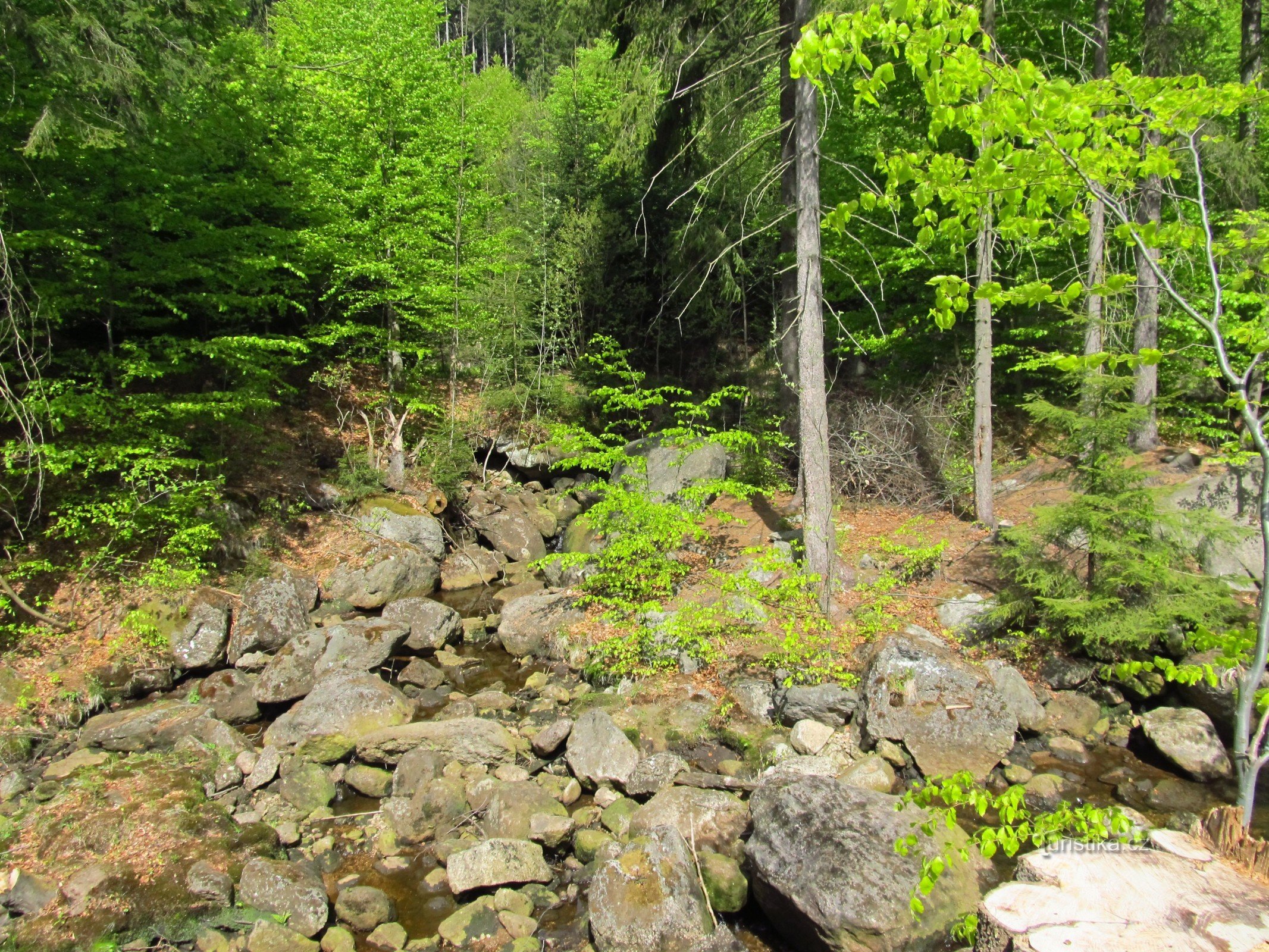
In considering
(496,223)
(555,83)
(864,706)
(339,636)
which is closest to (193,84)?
(339,636)

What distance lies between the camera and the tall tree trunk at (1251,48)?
11320mm

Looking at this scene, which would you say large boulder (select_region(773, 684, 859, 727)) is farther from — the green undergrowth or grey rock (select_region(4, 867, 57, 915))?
grey rock (select_region(4, 867, 57, 915))

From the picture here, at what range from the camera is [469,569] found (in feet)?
44.3

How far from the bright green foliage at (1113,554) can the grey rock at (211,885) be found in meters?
7.79

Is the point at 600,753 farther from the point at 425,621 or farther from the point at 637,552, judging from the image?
the point at 425,621

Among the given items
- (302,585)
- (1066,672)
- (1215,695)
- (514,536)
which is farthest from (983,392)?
(302,585)

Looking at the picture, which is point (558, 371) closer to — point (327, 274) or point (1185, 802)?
point (327, 274)

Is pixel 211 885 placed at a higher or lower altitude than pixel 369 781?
higher

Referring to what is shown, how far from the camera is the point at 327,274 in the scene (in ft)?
47.5

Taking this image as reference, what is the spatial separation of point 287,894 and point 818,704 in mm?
5138

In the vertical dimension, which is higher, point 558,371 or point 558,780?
point 558,371

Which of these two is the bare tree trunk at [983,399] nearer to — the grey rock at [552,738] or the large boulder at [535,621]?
the large boulder at [535,621]

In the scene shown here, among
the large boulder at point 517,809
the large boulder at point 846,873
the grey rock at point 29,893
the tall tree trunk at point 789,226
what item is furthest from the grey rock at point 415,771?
the tall tree trunk at point 789,226

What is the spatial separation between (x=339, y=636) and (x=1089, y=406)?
9.71m
